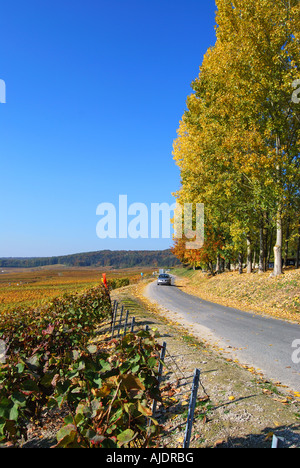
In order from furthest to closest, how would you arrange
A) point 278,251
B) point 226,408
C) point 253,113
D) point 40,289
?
1. point 40,289
2. point 278,251
3. point 253,113
4. point 226,408

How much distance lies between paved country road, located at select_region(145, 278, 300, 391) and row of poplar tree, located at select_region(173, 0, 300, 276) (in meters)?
6.06

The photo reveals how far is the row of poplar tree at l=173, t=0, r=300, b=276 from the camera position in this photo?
15.7 metres

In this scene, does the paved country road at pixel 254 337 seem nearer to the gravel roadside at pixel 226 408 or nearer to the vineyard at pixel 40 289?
the gravel roadside at pixel 226 408

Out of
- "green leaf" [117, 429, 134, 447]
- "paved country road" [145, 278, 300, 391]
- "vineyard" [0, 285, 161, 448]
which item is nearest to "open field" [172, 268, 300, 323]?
"paved country road" [145, 278, 300, 391]

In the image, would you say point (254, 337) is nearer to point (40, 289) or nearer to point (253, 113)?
point (253, 113)

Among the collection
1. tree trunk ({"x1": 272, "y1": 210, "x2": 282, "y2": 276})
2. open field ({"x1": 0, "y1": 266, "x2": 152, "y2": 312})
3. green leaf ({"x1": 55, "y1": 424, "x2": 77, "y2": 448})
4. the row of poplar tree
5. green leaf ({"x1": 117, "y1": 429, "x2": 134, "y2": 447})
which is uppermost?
the row of poplar tree

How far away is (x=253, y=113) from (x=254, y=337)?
12205 mm

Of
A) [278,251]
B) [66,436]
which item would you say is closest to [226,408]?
[66,436]

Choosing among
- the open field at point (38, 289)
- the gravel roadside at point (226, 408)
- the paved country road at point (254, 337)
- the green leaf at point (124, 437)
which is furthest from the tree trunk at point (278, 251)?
the green leaf at point (124, 437)

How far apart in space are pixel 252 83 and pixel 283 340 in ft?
42.4

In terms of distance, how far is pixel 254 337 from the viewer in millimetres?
10016

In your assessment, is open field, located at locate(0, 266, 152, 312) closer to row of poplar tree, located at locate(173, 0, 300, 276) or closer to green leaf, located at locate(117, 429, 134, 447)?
row of poplar tree, located at locate(173, 0, 300, 276)

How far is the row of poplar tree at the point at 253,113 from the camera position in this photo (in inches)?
618

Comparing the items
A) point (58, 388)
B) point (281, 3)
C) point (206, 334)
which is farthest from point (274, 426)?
point (281, 3)
